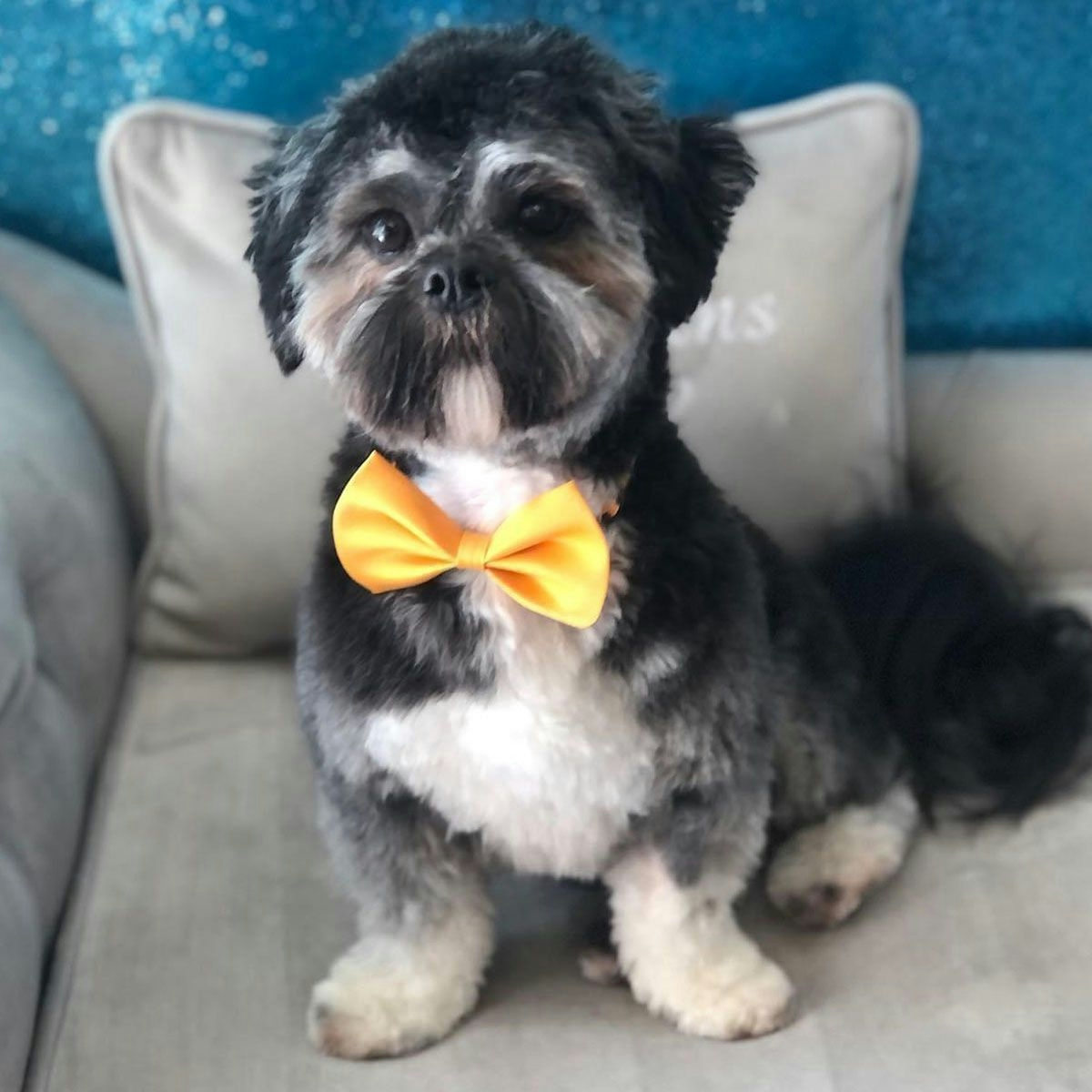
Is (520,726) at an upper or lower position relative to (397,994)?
upper

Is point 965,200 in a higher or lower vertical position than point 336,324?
lower

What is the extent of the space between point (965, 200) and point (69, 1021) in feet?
4.18

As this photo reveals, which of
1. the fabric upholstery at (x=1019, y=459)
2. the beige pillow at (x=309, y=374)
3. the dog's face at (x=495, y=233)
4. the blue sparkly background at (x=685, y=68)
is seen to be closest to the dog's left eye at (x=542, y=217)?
the dog's face at (x=495, y=233)

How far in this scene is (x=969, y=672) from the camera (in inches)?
49.9

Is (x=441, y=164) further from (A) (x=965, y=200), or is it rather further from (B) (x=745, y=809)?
(A) (x=965, y=200)

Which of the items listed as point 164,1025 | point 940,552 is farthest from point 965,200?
point 164,1025

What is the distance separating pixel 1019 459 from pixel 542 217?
0.88m

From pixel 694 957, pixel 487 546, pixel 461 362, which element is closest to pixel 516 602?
pixel 487 546

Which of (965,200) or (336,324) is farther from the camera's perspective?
(965,200)

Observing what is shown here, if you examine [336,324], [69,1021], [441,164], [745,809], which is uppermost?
[441,164]

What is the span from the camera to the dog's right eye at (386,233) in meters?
0.85

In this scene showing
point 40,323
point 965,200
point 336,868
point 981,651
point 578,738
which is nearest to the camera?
point 578,738

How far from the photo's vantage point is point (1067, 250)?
1.62m

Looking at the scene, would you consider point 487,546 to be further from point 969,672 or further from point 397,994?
point 969,672
